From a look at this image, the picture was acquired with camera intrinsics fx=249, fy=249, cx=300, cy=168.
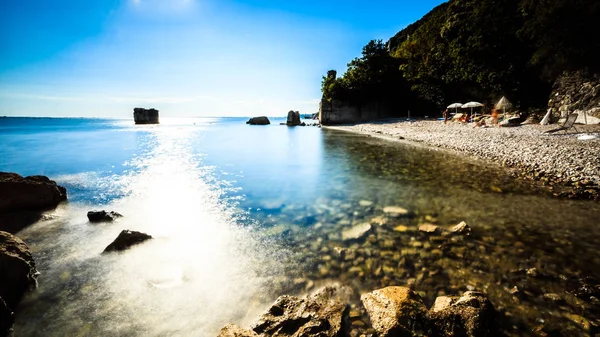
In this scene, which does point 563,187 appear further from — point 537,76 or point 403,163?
point 537,76

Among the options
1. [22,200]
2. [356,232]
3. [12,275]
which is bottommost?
[356,232]

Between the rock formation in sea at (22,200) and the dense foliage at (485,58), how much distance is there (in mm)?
35622

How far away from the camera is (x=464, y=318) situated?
2971 mm

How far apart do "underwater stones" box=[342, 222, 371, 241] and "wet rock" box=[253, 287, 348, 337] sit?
224cm

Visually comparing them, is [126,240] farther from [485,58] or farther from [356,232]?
[485,58]

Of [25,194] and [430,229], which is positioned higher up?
[25,194]

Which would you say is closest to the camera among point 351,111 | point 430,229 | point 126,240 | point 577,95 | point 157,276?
point 157,276

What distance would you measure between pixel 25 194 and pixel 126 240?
4.91m

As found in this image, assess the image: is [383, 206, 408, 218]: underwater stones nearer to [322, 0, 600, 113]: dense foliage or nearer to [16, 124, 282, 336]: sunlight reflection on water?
[16, 124, 282, 336]: sunlight reflection on water

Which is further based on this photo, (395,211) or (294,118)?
(294,118)

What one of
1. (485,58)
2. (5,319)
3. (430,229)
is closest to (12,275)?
(5,319)

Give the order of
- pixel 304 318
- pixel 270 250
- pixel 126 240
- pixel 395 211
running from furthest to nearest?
pixel 395 211, pixel 126 240, pixel 270 250, pixel 304 318

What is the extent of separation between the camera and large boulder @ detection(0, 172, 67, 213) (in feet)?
23.5

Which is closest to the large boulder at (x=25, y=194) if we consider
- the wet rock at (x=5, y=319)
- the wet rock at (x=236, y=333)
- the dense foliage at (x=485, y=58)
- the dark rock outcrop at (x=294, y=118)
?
the wet rock at (x=5, y=319)
